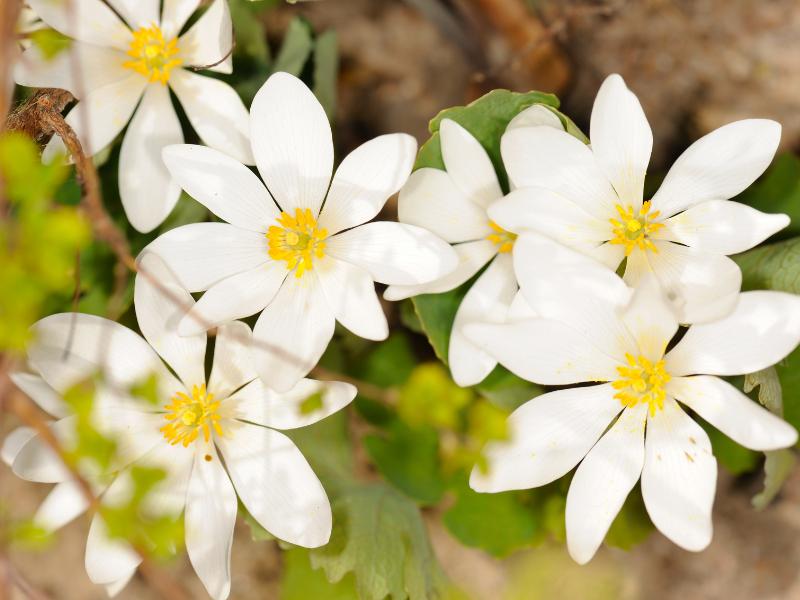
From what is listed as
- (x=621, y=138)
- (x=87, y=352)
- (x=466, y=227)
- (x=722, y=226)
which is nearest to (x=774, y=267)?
(x=722, y=226)

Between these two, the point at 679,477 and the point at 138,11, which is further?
the point at 138,11

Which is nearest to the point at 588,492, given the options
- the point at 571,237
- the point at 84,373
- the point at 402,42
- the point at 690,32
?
the point at 571,237

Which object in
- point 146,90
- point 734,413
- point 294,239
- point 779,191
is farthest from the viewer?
point 779,191

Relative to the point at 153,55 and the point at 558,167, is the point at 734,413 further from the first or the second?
the point at 153,55

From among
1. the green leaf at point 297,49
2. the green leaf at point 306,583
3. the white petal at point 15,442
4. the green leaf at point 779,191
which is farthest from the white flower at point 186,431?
the green leaf at point 779,191

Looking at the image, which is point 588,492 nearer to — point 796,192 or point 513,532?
point 513,532

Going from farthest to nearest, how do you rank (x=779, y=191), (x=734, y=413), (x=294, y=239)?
(x=779, y=191) < (x=294, y=239) < (x=734, y=413)
